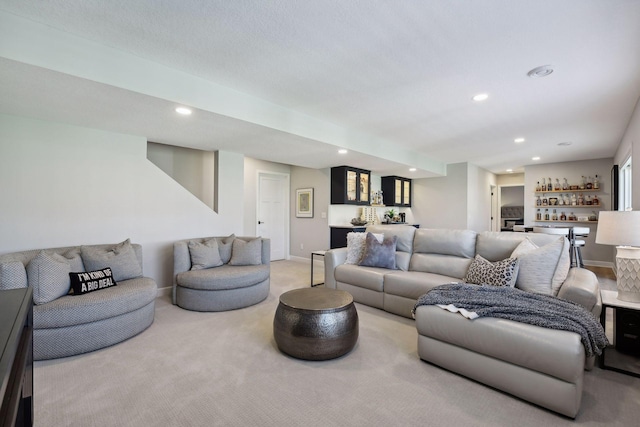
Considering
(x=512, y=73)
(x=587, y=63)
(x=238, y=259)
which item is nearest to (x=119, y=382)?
(x=238, y=259)

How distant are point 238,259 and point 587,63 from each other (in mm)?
4092

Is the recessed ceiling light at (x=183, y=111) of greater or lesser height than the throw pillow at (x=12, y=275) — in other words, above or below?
above

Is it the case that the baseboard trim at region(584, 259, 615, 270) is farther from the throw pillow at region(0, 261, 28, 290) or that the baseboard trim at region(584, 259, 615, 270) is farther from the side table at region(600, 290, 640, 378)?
the throw pillow at region(0, 261, 28, 290)

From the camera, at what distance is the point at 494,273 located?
2.75 meters

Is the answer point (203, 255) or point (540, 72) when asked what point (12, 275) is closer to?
point (203, 255)

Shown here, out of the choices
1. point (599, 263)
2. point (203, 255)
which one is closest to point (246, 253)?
point (203, 255)

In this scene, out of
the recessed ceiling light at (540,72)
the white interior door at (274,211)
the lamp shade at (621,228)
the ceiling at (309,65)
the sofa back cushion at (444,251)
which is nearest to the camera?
the ceiling at (309,65)

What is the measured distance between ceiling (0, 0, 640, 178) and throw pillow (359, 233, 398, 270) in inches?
59.7

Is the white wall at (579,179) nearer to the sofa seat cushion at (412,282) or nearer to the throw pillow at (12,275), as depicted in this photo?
the sofa seat cushion at (412,282)

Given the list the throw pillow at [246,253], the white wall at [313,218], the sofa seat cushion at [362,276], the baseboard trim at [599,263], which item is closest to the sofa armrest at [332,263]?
the sofa seat cushion at [362,276]

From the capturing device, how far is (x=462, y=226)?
7.34 meters

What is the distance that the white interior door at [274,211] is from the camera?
6632 mm

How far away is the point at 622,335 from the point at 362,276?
7.48 ft

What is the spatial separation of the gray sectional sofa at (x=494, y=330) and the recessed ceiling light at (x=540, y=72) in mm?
1510
